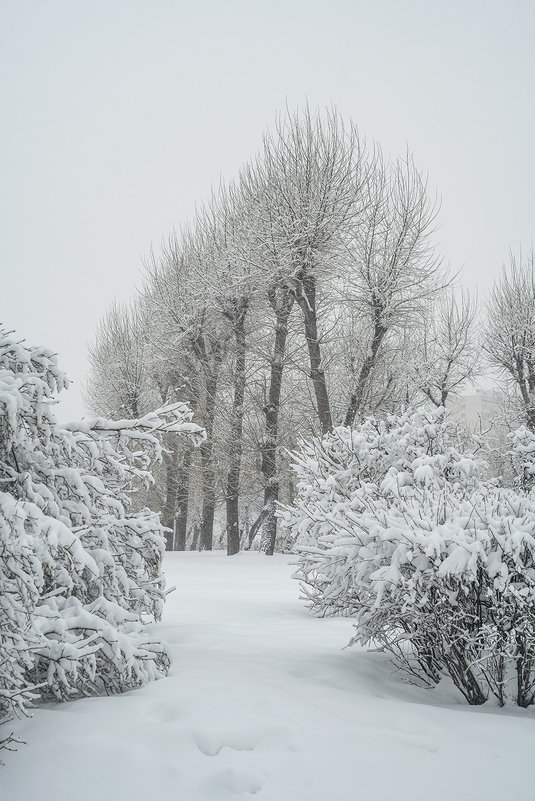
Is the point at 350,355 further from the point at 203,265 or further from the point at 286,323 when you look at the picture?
the point at 203,265

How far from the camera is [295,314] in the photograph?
17359 millimetres

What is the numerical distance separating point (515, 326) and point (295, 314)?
7806 millimetres

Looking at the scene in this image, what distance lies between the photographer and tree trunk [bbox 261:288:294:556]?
16703 mm

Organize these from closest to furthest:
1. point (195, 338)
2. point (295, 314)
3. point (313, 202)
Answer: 1. point (313, 202)
2. point (295, 314)
3. point (195, 338)

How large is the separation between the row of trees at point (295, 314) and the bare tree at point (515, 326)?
2.9 inches

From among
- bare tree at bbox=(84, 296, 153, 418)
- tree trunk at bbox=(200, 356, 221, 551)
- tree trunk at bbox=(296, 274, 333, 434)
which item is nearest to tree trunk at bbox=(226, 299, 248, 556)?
tree trunk at bbox=(200, 356, 221, 551)

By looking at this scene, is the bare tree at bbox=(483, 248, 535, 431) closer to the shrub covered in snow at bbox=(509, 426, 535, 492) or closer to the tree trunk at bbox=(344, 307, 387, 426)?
the tree trunk at bbox=(344, 307, 387, 426)

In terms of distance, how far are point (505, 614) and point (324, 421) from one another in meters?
11.9

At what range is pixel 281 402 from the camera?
18156 mm

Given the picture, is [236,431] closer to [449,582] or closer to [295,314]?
[295,314]

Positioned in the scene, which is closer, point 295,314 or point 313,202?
point 313,202

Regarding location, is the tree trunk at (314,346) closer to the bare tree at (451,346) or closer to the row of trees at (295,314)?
the row of trees at (295,314)

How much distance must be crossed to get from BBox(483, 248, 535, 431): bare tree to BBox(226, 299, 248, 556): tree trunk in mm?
8351

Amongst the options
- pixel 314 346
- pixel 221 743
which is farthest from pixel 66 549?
pixel 314 346
